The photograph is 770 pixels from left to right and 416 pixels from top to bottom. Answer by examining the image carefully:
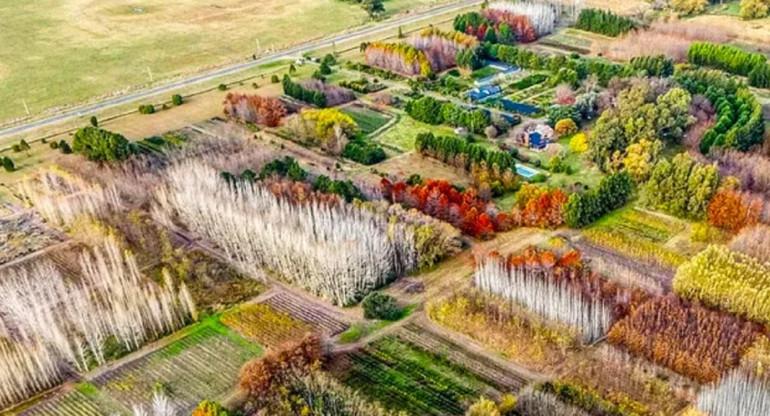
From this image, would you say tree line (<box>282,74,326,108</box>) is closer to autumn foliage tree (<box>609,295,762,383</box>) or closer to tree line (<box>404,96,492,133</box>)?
tree line (<box>404,96,492,133</box>)

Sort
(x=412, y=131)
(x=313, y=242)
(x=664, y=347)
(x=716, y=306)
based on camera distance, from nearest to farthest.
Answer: (x=664, y=347) → (x=716, y=306) → (x=313, y=242) → (x=412, y=131)

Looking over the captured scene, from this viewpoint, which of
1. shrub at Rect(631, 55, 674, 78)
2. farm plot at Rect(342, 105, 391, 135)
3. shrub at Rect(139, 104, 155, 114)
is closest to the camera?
farm plot at Rect(342, 105, 391, 135)

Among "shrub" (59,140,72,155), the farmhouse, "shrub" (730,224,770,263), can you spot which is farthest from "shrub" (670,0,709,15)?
"shrub" (59,140,72,155)

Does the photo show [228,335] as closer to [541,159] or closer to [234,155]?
[234,155]

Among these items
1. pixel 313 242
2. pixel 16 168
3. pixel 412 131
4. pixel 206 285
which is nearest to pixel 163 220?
pixel 206 285

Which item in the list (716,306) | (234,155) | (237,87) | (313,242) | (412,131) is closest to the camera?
(716,306)

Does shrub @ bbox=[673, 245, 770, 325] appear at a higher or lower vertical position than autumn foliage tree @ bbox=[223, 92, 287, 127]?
lower
